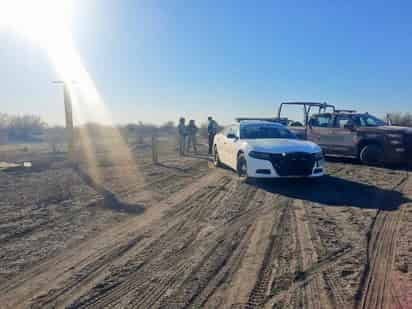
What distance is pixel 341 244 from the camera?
4.02 metres

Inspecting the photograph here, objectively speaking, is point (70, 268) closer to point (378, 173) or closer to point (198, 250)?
point (198, 250)

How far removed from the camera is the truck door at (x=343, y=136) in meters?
11.1

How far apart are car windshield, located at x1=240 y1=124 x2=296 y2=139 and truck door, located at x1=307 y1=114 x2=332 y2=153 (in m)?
3.43

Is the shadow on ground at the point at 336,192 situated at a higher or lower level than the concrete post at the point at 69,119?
lower

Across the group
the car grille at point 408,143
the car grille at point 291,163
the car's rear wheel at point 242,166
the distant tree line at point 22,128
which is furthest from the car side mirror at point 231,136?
the distant tree line at point 22,128

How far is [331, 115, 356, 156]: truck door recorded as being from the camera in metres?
11.1

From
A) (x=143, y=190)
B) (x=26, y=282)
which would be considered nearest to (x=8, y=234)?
(x=26, y=282)

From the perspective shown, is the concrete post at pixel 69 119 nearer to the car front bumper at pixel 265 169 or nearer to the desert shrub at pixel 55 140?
the car front bumper at pixel 265 169

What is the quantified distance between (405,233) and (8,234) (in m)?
5.71

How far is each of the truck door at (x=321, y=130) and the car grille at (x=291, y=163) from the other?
507cm

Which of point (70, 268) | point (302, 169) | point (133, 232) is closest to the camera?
point (70, 268)

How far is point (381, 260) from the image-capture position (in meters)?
3.55

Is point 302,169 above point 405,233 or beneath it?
above

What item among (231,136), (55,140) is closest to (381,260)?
(231,136)
